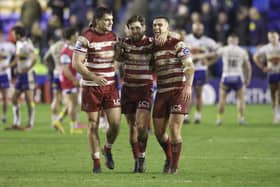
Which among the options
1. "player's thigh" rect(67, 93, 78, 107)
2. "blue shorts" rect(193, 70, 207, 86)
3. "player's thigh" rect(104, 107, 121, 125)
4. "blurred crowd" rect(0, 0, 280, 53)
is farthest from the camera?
"blurred crowd" rect(0, 0, 280, 53)

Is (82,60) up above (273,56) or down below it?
above

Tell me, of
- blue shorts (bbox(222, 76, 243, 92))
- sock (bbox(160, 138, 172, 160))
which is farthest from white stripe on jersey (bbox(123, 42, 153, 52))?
blue shorts (bbox(222, 76, 243, 92))

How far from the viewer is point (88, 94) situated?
1448cm

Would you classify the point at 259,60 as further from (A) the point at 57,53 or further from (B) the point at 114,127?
(B) the point at 114,127

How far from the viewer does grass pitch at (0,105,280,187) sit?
1334cm

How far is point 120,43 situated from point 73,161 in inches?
110

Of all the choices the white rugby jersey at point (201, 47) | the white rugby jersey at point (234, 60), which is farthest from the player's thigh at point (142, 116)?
the white rugby jersey at point (201, 47)

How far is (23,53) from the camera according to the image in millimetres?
24078

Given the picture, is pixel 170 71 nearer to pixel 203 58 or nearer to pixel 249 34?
pixel 203 58

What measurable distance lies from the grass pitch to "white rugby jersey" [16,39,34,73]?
5.54ft

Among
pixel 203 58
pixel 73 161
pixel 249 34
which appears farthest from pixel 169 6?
pixel 73 161

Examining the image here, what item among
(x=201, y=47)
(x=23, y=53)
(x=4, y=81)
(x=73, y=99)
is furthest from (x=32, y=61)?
(x=201, y=47)

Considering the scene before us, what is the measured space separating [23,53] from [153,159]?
834 cm

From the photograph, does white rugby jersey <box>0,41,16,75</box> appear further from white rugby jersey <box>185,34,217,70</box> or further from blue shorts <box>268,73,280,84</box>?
blue shorts <box>268,73,280,84</box>
